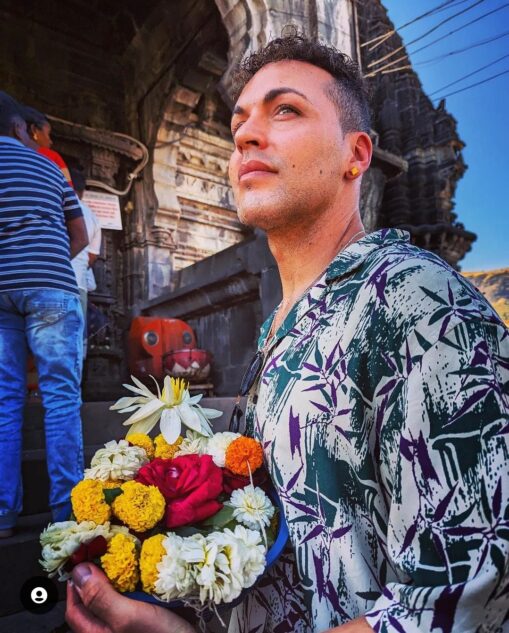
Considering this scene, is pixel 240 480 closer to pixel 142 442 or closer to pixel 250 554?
pixel 250 554

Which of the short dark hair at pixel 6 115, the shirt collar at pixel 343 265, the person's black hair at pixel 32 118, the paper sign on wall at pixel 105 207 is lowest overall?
A: the shirt collar at pixel 343 265

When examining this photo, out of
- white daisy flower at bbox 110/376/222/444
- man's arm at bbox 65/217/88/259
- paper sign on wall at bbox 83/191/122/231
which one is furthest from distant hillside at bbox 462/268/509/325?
white daisy flower at bbox 110/376/222/444

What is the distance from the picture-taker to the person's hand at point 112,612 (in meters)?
0.69

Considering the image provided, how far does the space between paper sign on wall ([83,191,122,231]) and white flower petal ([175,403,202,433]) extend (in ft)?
23.3

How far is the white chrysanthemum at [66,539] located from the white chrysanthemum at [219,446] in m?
0.25

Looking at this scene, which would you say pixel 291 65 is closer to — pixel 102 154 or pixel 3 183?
pixel 3 183

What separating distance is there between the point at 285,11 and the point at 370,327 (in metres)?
5.42

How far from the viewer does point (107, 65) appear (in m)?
8.98

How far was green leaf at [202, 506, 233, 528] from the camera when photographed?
81cm

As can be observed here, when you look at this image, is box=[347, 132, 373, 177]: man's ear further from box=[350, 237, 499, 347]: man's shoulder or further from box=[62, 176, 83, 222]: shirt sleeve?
box=[62, 176, 83, 222]: shirt sleeve

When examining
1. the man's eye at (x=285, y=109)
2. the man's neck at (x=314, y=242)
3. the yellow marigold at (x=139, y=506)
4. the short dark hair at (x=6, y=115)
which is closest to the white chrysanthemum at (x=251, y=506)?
the yellow marigold at (x=139, y=506)

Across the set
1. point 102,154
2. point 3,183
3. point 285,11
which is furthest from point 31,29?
point 3,183

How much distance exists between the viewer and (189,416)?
103 cm

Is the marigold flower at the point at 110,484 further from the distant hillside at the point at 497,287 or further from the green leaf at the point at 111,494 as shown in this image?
the distant hillside at the point at 497,287
